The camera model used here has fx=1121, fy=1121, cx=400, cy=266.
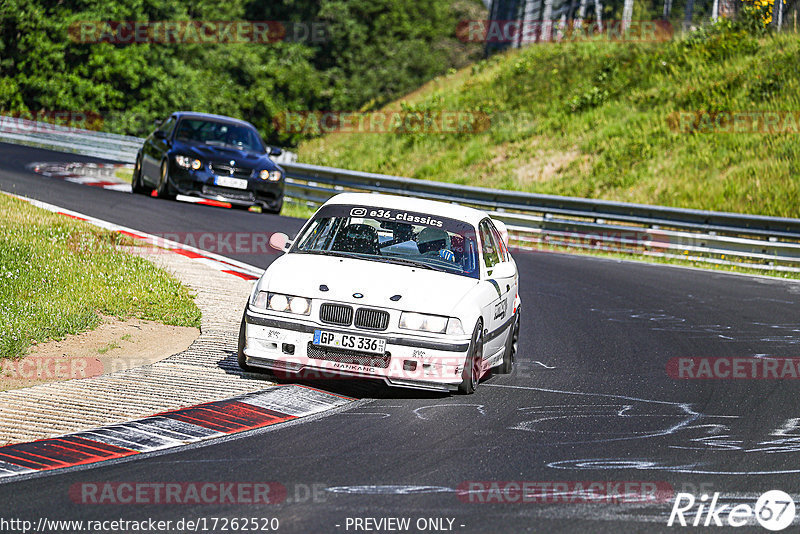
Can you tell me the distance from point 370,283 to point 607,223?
50.7ft

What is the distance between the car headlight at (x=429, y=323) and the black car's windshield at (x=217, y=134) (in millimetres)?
12391

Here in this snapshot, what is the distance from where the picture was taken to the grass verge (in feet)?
30.8

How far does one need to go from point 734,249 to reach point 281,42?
152 feet

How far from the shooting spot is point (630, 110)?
31797mm

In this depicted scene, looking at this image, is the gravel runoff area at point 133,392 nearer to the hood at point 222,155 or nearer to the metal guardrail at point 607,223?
the hood at point 222,155

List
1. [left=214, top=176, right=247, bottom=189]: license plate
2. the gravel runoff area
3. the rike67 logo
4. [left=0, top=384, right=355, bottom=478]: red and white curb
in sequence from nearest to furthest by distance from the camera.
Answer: the rike67 logo < [left=0, top=384, right=355, bottom=478]: red and white curb < the gravel runoff area < [left=214, top=176, right=247, bottom=189]: license plate

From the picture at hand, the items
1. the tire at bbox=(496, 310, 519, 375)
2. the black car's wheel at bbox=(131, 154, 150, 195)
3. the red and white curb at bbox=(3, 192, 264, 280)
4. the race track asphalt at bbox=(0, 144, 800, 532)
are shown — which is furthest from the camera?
the black car's wheel at bbox=(131, 154, 150, 195)

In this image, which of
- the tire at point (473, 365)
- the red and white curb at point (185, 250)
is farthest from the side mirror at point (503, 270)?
the red and white curb at point (185, 250)

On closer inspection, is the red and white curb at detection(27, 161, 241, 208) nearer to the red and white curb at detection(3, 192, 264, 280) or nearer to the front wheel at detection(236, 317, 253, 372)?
the red and white curb at detection(3, 192, 264, 280)

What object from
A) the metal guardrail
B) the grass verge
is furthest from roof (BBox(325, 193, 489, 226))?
the metal guardrail

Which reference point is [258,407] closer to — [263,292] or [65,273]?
[263,292]

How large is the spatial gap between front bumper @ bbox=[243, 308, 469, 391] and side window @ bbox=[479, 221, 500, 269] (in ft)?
4.68

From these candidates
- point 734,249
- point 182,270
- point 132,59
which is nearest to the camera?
point 182,270

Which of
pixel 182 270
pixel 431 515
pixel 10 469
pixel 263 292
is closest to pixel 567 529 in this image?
pixel 431 515
